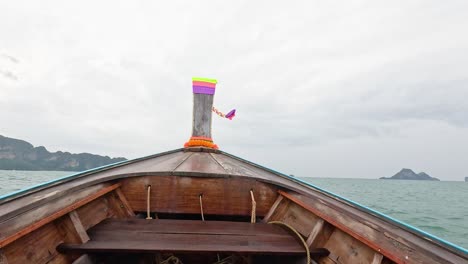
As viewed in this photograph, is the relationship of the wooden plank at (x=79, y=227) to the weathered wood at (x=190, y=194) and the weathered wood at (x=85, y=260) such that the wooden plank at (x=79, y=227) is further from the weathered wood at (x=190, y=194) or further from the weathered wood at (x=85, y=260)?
the weathered wood at (x=190, y=194)

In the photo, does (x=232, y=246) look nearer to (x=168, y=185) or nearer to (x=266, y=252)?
(x=266, y=252)

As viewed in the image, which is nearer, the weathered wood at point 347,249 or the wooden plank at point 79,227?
the weathered wood at point 347,249

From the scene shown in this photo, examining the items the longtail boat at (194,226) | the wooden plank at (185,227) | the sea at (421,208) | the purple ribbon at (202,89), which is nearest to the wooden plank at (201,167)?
the longtail boat at (194,226)

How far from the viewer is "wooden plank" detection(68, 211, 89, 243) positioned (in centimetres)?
262

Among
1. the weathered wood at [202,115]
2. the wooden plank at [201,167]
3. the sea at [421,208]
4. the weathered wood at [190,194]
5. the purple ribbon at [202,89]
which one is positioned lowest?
the sea at [421,208]

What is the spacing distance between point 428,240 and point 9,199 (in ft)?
11.8

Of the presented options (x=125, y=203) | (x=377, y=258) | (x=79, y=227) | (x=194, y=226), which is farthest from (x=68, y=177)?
(x=377, y=258)

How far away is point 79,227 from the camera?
8.79ft

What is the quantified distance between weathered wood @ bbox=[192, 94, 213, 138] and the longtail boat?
2.97m

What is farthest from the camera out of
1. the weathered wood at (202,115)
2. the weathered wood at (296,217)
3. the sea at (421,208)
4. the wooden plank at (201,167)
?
the sea at (421,208)

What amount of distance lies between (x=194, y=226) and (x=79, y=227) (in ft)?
3.53

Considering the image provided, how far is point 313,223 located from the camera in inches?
125

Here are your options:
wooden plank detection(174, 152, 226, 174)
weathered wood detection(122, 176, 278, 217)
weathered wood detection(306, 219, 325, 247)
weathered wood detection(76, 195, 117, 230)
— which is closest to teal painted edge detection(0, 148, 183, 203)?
weathered wood detection(76, 195, 117, 230)

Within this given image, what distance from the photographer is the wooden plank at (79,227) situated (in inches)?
103
